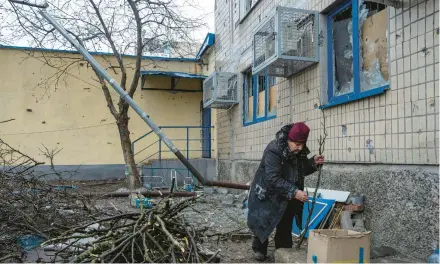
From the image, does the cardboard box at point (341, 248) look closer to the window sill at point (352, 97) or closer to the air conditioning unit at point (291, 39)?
the window sill at point (352, 97)

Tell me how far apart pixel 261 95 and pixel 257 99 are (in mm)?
232

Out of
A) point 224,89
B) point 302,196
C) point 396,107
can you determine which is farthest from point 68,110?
point 396,107

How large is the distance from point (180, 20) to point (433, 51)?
7.21m

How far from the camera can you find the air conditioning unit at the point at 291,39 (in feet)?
17.3

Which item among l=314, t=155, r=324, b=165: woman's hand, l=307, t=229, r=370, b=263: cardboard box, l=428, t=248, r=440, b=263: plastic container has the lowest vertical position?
l=428, t=248, r=440, b=263: plastic container

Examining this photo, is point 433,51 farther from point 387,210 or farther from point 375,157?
point 387,210

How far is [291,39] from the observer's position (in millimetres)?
5441

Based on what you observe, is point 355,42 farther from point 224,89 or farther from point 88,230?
point 224,89

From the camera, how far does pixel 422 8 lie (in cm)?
347

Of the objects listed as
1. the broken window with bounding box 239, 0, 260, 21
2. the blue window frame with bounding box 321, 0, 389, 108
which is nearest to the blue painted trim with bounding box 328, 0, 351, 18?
the blue window frame with bounding box 321, 0, 389, 108

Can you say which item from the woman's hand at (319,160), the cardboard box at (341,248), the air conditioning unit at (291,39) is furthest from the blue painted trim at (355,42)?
the cardboard box at (341,248)

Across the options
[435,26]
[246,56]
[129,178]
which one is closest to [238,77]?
[246,56]

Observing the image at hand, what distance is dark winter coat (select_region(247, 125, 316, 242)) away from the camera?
3.55 m

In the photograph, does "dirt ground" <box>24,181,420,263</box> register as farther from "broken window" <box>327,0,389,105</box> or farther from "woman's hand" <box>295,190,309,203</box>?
"broken window" <box>327,0,389,105</box>
